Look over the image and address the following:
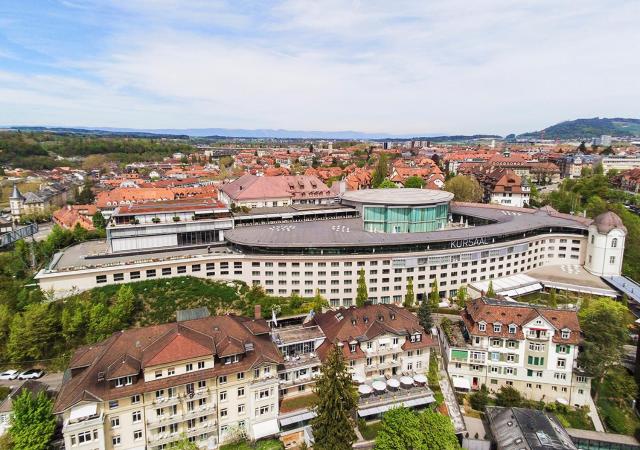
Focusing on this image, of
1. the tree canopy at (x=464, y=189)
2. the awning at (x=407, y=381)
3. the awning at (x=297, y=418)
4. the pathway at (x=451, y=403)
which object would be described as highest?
the tree canopy at (x=464, y=189)

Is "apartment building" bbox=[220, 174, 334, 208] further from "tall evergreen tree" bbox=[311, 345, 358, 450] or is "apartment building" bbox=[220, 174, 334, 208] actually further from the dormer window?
"tall evergreen tree" bbox=[311, 345, 358, 450]

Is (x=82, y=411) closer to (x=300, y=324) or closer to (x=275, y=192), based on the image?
(x=300, y=324)

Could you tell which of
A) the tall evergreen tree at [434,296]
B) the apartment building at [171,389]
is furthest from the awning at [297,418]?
the tall evergreen tree at [434,296]

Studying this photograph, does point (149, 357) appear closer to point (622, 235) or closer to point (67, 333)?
point (67, 333)

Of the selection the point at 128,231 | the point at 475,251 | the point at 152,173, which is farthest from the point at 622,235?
the point at 152,173

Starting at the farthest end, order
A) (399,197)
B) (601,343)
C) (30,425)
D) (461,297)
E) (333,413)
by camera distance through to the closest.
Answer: (399,197)
(461,297)
(601,343)
(333,413)
(30,425)

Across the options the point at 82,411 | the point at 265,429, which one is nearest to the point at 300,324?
the point at 265,429

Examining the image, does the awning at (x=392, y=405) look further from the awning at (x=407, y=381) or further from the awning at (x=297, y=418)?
the awning at (x=297, y=418)
